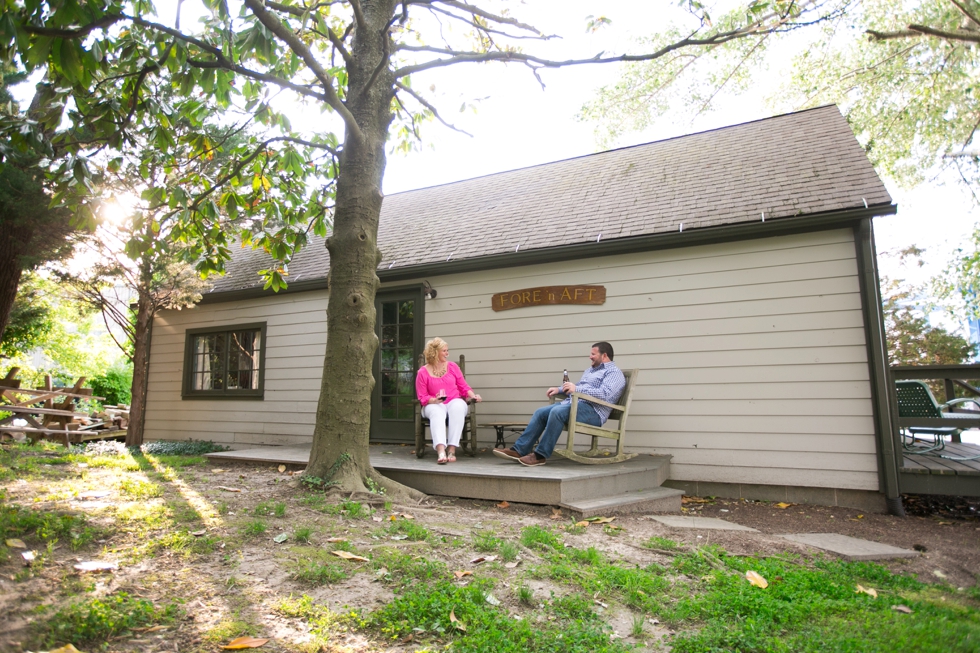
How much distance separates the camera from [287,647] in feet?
6.97

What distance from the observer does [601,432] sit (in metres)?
5.66

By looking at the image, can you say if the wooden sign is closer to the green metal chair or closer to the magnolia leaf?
the green metal chair

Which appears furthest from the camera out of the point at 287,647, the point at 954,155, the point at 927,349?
the point at 927,349

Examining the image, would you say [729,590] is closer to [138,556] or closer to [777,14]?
[138,556]

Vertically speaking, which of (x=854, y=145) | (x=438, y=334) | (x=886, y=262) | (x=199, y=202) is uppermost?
(x=886, y=262)

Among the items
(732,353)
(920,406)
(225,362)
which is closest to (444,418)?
(732,353)

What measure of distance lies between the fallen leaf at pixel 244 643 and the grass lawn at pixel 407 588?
0.16 feet

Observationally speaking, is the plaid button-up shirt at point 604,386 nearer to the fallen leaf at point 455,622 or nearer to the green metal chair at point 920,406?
the green metal chair at point 920,406

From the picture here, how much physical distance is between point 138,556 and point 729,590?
3.00 metres

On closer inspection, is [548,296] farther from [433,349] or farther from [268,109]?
[268,109]

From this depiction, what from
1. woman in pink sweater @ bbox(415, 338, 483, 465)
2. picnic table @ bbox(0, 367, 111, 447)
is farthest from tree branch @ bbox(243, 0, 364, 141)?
picnic table @ bbox(0, 367, 111, 447)

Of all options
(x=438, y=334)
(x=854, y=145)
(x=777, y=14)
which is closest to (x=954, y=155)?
(x=854, y=145)

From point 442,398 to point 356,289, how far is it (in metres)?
1.73

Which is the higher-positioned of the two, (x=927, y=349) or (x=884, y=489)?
(x=927, y=349)
